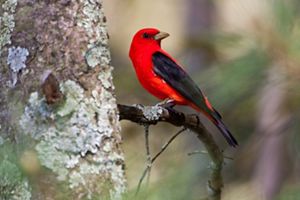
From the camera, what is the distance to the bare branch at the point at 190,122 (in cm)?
217

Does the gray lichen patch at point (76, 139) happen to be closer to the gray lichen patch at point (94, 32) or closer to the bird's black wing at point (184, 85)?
the gray lichen patch at point (94, 32)

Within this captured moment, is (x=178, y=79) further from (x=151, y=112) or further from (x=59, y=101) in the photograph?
(x=59, y=101)

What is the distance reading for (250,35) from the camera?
117 inches

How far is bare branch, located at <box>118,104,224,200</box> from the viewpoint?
85.4 inches

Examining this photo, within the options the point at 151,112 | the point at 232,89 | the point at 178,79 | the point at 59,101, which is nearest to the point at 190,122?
the point at 151,112

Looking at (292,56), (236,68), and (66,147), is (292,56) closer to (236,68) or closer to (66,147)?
(236,68)

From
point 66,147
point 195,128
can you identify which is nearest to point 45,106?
point 66,147

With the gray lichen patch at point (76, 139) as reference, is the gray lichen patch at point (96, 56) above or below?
above

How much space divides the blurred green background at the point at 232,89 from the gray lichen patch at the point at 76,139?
8 cm

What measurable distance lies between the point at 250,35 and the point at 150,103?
130 cm

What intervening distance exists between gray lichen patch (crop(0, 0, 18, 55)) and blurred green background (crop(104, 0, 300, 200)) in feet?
1.18

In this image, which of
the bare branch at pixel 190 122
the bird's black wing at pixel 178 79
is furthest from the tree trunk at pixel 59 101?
the bird's black wing at pixel 178 79

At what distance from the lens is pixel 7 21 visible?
1869mm

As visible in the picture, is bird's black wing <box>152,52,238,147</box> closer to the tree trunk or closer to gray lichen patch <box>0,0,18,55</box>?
Result: the tree trunk
